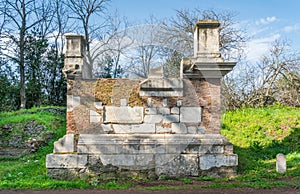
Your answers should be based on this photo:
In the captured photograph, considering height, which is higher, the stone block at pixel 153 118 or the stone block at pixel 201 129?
the stone block at pixel 153 118

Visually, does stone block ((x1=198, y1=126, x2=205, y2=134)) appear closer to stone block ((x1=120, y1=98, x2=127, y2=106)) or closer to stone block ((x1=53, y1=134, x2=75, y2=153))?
stone block ((x1=120, y1=98, x2=127, y2=106))

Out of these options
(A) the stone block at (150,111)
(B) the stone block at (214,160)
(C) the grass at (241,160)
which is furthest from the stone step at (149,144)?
(C) the grass at (241,160)

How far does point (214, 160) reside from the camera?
23.4ft

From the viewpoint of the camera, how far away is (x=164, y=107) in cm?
722

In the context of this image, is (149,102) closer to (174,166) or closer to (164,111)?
(164,111)

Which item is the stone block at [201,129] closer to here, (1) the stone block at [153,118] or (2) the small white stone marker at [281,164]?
(1) the stone block at [153,118]

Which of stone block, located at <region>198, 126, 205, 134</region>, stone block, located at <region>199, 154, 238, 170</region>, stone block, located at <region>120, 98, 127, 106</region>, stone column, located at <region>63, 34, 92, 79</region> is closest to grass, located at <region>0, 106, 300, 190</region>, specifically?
stone block, located at <region>199, 154, 238, 170</region>

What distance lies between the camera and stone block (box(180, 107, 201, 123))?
23.7ft

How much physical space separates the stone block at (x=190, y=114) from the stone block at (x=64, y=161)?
240cm

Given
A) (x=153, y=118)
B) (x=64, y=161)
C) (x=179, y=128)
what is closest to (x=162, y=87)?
(x=153, y=118)

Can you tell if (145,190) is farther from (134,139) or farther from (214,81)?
(214,81)

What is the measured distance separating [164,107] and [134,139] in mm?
978

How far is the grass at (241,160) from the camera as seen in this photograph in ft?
21.2

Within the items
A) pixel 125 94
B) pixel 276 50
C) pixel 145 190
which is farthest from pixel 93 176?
pixel 276 50
